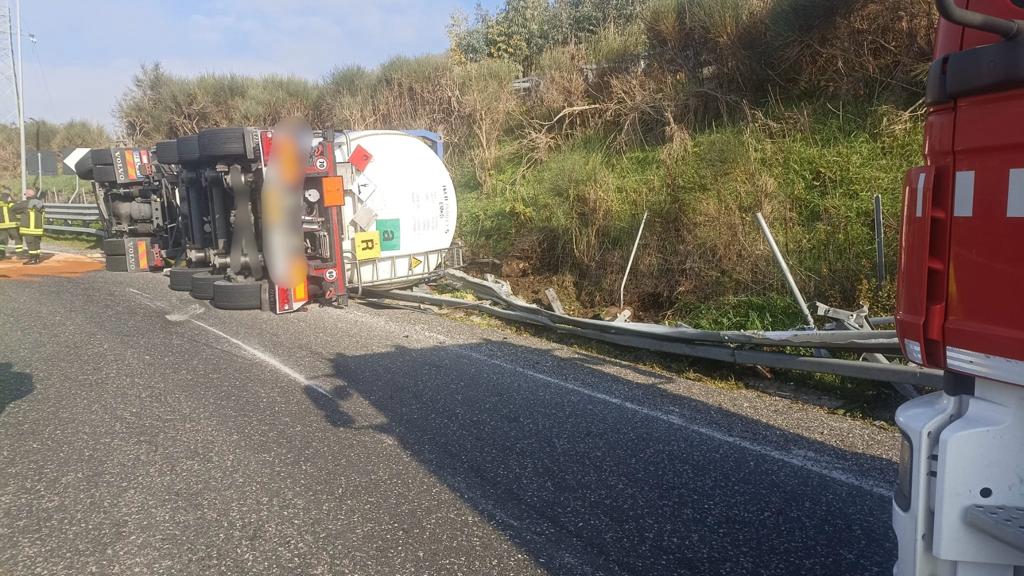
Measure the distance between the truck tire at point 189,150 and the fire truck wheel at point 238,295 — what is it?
1.66m

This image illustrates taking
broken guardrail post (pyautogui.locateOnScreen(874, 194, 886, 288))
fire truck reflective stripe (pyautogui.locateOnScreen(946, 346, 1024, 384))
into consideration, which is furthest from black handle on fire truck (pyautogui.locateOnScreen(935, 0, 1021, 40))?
broken guardrail post (pyautogui.locateOnScreen(874, 194, 886, 288))

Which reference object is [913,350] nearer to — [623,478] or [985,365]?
[985,365]

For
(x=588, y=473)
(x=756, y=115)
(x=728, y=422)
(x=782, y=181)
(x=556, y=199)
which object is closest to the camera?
(x=588, y=473)

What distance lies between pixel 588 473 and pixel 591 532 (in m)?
0.68

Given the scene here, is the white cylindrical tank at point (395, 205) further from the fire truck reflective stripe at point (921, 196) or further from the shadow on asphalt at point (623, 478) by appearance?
the fire truck reflective stripe at point (921, 196)

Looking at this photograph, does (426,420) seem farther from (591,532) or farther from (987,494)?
(987,494)

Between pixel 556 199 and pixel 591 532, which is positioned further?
pixel 556 199

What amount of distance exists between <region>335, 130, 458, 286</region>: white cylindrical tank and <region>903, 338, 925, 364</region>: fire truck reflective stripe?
7.00 metres

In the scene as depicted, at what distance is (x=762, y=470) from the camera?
4066mm

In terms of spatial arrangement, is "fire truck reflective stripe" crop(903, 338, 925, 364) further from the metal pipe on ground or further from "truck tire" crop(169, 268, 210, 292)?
"truck tire" crop(169, 268, 210, 292)

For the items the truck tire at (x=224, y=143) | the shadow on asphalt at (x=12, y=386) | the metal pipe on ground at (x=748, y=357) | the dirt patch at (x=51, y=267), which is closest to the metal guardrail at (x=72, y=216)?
the dirt patch at (x=51, y=267)

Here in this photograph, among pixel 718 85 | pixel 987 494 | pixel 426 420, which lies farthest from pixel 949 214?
pixel 718 85

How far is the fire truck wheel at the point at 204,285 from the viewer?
29.9ft

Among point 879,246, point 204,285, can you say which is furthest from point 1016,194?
point 204,285
